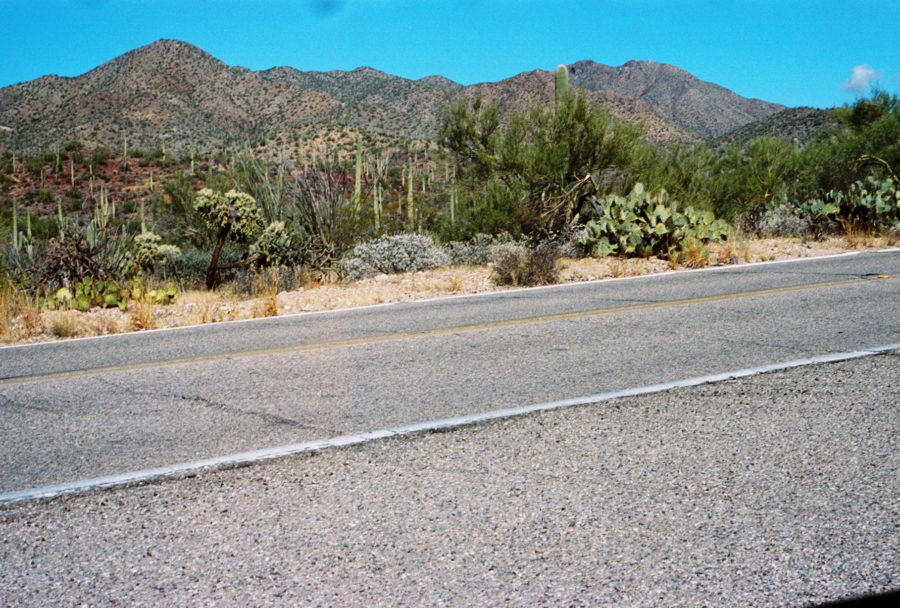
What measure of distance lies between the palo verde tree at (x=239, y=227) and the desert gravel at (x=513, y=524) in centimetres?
1055

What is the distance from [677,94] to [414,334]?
138986mm

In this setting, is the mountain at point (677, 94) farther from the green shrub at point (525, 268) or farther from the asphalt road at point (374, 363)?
the asphalt road at point (374, 363)

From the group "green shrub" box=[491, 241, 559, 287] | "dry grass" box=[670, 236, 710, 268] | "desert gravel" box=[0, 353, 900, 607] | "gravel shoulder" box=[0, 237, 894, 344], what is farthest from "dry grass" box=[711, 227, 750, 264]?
"desert gravel" box=[0, 353, 900, 607]

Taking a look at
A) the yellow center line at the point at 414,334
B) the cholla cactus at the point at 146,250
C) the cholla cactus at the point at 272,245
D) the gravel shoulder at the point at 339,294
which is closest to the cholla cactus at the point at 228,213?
the cholla cactus at the point at 272,245

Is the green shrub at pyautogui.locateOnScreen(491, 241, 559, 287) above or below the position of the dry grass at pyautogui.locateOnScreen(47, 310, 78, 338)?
above

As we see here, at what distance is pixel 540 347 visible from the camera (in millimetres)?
6625

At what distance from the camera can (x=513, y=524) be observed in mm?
2979

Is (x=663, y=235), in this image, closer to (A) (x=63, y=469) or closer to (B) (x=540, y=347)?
(B) (x=540, y=347)

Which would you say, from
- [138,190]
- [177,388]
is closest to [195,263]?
[177,388]

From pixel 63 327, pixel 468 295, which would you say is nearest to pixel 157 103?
pixel 63 327

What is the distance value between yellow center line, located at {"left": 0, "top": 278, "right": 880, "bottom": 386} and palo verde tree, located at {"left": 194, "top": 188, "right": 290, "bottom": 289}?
6973mm

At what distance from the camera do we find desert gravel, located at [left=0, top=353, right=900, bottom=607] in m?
2.53

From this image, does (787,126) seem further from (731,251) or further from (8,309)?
(8,309)

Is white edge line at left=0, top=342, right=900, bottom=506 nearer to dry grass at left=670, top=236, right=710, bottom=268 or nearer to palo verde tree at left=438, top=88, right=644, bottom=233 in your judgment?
dry grass at left=670, top=236, right=710, bottom=268
